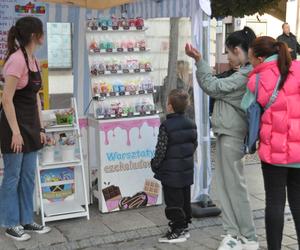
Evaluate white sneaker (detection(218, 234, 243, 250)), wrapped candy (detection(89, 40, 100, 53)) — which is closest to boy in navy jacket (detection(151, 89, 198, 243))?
white sneaker (detection(218, 234, 243, 250))

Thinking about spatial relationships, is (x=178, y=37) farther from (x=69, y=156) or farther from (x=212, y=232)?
(x=212, y=232)

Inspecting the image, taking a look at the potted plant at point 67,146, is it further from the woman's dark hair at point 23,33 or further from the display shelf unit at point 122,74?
the woman's dark hair at point 23,33

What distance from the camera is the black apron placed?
4.09 m

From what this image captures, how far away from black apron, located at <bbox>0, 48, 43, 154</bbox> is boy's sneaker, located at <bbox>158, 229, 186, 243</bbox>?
4.58 ft

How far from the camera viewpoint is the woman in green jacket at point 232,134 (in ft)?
12.8

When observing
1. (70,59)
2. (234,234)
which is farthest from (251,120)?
(70,59)

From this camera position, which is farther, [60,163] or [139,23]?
[139,23]

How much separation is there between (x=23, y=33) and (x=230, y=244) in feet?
8.01

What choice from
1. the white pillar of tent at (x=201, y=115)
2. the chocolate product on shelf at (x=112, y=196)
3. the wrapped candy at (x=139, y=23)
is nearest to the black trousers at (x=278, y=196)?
the white pillar of tent at (x=201, y=115)

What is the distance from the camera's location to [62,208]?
4859 mm

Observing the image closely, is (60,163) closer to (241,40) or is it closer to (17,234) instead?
(17,234)

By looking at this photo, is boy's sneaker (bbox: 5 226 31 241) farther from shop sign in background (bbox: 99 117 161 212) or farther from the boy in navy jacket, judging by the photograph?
the boy in navy jacket

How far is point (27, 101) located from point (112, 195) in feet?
4.78

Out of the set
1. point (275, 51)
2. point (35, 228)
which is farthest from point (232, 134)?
point (35, 228)
